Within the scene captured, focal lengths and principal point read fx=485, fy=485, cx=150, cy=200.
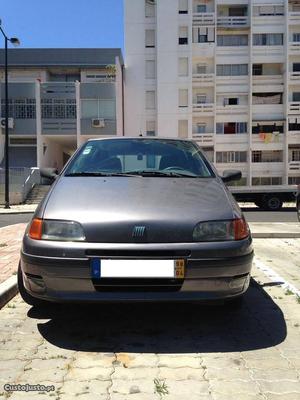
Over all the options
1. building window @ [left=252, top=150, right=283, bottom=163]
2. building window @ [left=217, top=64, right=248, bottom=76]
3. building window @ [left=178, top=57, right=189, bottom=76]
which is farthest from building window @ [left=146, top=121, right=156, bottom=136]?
building window @ [left=252, top=150, right=283, bottom=163]

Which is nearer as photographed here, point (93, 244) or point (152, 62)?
point (93, 244)

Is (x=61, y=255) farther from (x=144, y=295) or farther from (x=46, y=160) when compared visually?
(x=46, y=160)

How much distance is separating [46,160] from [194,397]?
40.7 meters

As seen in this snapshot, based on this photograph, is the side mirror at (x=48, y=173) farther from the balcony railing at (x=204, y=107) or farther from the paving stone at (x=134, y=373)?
the balcony railing at (x=204, y=107)

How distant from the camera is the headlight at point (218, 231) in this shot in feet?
11.7

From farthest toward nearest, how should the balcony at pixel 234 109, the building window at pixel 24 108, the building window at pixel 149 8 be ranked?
1. the balcony at pixel 234 109
2. the building window at pixel 149 8
3. the building window at pixel 24 108

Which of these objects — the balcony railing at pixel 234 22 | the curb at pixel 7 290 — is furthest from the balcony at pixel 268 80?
the curb at pixel 7 290

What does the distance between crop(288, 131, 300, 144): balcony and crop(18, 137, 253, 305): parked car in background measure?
41189 millimetres

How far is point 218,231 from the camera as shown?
3625mm

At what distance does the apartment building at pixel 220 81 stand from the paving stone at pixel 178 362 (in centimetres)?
4009

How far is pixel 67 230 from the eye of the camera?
3.58 meters

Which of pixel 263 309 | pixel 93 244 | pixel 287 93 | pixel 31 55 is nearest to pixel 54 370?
pixel 93 244

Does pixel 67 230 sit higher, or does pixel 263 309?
pixel 67 230

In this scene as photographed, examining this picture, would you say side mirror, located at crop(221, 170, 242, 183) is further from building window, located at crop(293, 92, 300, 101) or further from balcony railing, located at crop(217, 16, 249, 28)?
balcony railing, located at crop(217, 16, 249, 28)
